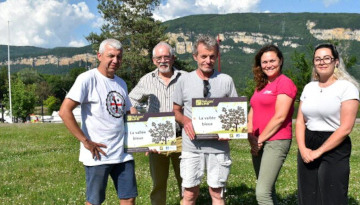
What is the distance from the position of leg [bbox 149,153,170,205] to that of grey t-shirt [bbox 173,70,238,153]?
4.24ft

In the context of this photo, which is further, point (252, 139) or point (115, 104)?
point (252, 139)

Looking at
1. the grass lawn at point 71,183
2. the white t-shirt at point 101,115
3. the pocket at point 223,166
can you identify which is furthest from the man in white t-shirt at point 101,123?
the grass lawn at point 71,183

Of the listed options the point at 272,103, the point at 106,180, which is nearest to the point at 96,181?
the point at 106,180

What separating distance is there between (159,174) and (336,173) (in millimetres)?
3002

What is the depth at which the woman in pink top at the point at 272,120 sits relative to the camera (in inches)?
199

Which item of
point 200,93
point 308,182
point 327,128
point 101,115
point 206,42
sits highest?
point 206,42

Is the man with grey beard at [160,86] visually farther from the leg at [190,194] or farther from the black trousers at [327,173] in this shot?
the black trousers at [327,173]

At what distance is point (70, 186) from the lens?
29.8ft

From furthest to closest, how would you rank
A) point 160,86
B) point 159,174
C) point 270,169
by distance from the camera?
point 159,174 < point 160,86 < point 270,169

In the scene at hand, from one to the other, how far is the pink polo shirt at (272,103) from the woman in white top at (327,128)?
0.25 metres

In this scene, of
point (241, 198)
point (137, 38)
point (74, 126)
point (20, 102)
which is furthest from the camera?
point (20, 102)

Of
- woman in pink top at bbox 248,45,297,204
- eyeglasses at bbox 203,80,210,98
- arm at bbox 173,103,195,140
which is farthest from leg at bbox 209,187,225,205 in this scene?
eyeglasses at bbox 203,80,210,98

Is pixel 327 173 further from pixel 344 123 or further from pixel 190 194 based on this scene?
pixel 190 194

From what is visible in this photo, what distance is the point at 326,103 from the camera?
14.9 ft
